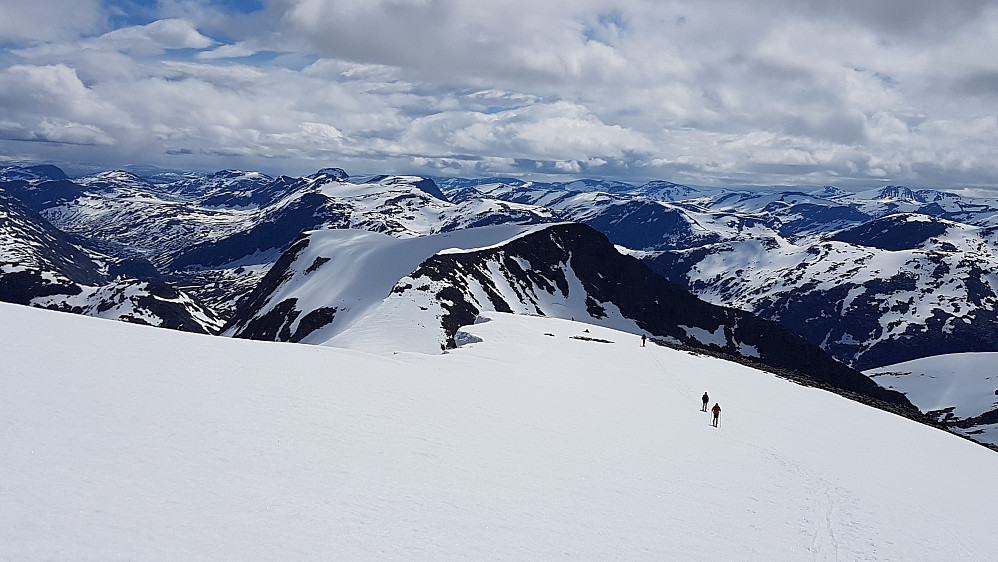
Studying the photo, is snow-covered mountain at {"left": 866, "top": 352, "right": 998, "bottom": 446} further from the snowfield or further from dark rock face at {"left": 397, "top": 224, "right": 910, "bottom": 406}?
the snowfield

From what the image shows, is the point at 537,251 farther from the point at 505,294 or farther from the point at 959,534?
the point at 959,534

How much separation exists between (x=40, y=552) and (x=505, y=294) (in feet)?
408

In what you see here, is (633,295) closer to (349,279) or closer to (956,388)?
(349,279)

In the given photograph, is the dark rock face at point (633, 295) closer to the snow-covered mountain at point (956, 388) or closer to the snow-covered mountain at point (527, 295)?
the snow-covered mountain at point (527, 295)

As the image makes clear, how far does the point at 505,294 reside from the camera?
135250 mm

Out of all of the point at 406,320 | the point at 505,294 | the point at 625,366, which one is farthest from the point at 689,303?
the point at 625,366

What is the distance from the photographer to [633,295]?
169875 mm

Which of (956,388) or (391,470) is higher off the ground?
(391,470)

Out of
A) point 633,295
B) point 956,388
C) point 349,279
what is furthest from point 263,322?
point 956,388

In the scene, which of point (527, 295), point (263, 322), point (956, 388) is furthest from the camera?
point (956, 388)

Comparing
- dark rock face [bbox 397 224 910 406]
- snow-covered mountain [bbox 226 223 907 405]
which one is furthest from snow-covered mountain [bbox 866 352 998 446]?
snow-covered mountain [bbox 226 223 907 405]

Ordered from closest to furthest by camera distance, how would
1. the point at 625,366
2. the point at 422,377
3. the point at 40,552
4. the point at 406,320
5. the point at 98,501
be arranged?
1. the point at 40,552
2. the point at 98,501
3. the point at 422,377
4. the point at 625,366
5. the point at 406,320

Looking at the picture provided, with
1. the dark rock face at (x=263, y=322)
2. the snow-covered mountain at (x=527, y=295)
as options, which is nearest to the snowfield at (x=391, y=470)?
the snow-covered mountain at (x=527, y=295)

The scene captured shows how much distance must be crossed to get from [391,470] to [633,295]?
157 metres
